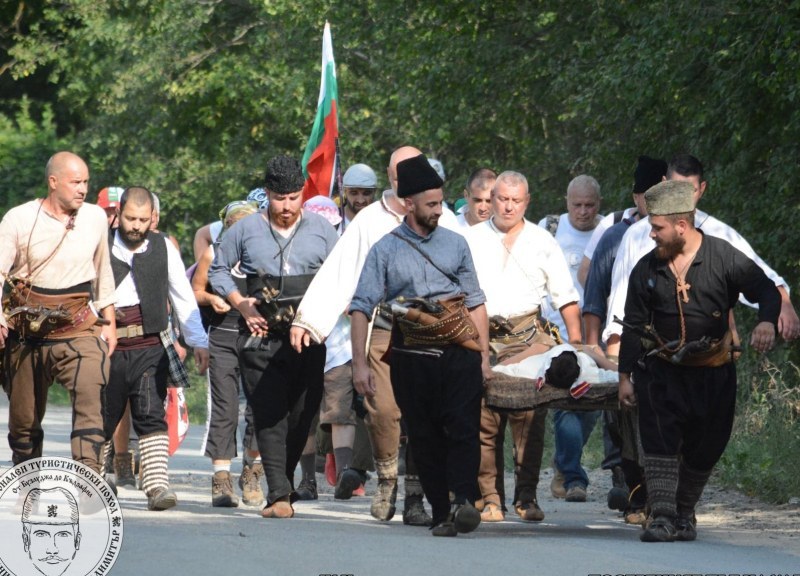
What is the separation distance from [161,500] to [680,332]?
3443mm

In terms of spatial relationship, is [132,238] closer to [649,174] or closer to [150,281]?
[150,281]

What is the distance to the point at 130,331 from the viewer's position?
463 inches

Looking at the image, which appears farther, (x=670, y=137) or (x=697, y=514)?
(x=670, y=137)

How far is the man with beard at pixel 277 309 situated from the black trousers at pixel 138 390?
0.91 meters

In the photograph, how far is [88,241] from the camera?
1082 centimetres

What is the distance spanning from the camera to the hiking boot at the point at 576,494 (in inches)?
501

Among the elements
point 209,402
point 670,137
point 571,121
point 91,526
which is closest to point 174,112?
point 571,121

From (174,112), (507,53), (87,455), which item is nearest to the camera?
(87,455)

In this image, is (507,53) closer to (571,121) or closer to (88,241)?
(571,121)

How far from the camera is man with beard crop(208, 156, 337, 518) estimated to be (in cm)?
1080

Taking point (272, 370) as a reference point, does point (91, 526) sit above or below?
below

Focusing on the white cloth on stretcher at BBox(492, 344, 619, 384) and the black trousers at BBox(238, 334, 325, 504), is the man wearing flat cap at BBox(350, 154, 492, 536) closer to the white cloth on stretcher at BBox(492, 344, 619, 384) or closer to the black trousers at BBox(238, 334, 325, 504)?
the white cloth on stretcher at BBox(492, 344, 619, 384)

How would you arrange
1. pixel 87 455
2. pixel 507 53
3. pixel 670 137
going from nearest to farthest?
pixel 87 455 < pixel 670 137 < pixel 507 53

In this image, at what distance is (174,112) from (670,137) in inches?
767
